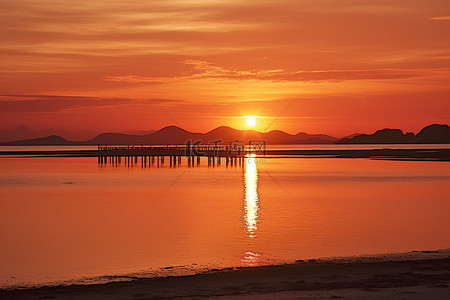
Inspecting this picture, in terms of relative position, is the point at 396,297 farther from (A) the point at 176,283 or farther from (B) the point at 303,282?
(A) the point at 176,283

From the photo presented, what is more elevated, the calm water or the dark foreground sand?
the dark foreground sand

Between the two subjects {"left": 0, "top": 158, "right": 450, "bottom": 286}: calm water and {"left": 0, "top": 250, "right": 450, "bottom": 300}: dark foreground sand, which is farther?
{"left": 0, "top": 158, "right": 450, "bottom": 286}: calm water

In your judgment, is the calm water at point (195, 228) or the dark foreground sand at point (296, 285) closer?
the dark foreground sand at point (296, 285)

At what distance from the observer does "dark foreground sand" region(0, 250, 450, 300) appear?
11797mm

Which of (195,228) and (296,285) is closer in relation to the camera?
(296,285)

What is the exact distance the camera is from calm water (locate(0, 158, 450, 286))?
18.7 m

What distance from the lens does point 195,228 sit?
87.8ft

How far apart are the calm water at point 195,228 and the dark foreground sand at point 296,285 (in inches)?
99.1

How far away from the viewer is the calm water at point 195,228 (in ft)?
61.4

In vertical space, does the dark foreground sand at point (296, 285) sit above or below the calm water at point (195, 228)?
above

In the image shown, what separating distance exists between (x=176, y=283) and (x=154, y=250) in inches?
311

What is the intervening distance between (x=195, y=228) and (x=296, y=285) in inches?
565

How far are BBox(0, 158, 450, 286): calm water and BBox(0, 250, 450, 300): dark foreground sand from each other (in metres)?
2.52

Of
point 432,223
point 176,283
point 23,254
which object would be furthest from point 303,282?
point 432,223
